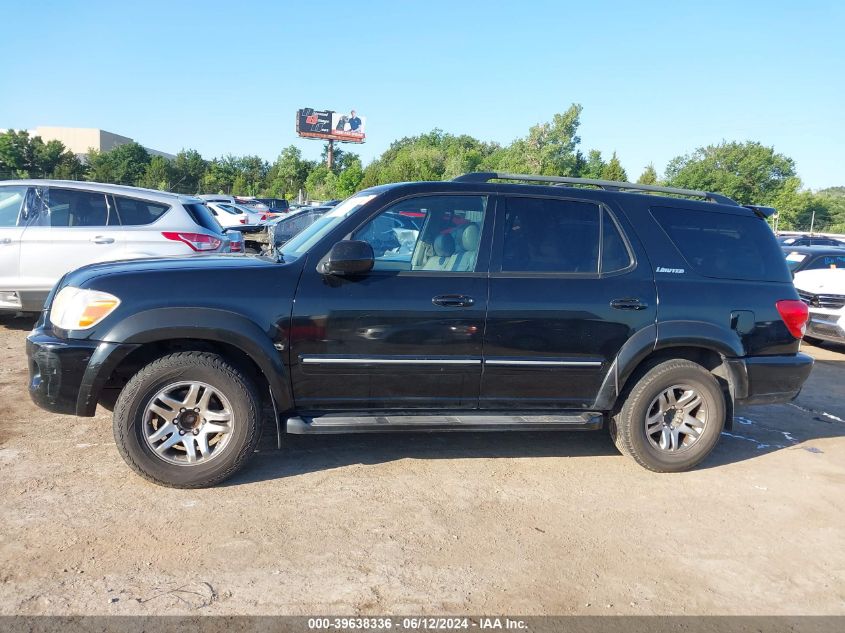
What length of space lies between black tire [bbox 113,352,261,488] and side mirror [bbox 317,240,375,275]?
853 millimetres

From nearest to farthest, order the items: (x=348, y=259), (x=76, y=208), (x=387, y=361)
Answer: (x=348, y=259), (x=387, y=361), (x=76, y=208)

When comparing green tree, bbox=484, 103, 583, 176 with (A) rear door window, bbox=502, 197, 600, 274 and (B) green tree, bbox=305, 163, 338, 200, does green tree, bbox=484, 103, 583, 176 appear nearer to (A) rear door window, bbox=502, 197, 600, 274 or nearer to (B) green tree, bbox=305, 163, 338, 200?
(B) green tree, bbox=305, 163, 338, 200

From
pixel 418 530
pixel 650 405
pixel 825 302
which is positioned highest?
pixel 825 302

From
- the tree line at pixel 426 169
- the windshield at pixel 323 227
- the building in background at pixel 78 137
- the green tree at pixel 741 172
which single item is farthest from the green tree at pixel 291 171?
the windshield at pixel 323 227

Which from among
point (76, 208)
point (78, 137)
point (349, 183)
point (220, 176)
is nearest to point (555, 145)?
point (349, 183)

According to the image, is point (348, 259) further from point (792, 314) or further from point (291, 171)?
point (291, 171)

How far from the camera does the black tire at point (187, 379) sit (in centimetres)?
393

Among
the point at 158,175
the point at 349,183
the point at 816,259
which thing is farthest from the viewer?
the point at 158,175

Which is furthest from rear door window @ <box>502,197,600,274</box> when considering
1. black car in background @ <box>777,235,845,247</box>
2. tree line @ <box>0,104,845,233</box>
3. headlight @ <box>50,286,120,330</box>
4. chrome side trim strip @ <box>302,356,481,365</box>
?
tree line @ <box>0,104,845,233</box>

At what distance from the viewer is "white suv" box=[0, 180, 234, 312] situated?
25.4ft

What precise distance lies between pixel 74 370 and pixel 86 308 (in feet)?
1.21

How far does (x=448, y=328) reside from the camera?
4.27 metres

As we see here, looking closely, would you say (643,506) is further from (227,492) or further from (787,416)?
(787,416)

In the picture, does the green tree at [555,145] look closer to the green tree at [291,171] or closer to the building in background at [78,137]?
the green tree at [291,171]
